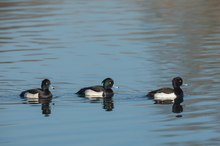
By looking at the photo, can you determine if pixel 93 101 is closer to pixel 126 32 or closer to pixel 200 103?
pixel 200 103

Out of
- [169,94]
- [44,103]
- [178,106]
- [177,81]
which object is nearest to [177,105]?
[178,106]

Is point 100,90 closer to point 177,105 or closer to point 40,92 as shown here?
point 40,92

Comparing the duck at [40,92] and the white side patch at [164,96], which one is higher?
the duck at [40,92]

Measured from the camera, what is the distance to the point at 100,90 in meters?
19.6

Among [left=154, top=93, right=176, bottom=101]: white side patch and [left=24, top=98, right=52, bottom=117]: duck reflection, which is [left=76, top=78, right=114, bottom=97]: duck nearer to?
[left=24, top=98, right=52, bottom=117]: duck reflection

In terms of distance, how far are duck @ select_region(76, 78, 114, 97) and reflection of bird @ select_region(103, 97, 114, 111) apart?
166 millimetres

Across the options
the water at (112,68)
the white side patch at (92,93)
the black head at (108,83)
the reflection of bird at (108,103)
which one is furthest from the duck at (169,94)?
the white side patch at (92,93)

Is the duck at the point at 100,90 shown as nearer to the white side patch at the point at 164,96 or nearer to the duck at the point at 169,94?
the duck at the point at 169,94

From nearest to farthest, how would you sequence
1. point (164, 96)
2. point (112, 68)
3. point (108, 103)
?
1. point (108, 103)
2. point (164, 96)
3. point (112, 68)

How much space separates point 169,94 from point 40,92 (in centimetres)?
281

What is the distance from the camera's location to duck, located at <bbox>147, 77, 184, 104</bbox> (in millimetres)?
18688

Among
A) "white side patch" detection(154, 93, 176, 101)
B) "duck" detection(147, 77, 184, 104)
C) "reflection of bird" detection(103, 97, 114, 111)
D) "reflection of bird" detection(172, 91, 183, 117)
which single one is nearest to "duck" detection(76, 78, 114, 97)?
→ "reflection of bird" detection(103, 97, 114, 111)

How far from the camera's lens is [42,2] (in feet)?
130

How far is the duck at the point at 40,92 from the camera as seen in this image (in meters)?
19.1
